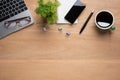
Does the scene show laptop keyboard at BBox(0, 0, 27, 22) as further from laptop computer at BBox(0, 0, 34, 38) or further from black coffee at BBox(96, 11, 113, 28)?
black coffee at BBox(96, 11, 113, 28)

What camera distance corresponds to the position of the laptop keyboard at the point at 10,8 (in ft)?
3.28

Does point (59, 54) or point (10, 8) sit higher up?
point (10, 8)

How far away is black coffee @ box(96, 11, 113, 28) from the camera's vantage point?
100 cm

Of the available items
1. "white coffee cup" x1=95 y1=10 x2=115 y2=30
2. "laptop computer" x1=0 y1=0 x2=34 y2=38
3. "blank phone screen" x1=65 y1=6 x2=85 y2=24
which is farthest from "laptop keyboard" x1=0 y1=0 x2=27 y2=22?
"white coffee cup" x1=95 y1=10 x2=115 y2=30

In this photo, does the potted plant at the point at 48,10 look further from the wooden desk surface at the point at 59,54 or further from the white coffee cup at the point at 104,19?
the white coffee cup at the point at 104,19

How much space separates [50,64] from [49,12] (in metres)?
0.20

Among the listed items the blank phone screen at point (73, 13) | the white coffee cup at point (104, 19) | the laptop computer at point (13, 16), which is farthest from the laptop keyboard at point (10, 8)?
the white coffee cup at point (104, 19)

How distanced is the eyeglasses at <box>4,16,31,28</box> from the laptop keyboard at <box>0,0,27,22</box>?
2 cm

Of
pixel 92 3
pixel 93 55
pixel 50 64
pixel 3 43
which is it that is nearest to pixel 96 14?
pixel 92 3

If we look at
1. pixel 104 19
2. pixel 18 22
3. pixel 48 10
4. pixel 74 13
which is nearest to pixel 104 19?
pixel 104 19

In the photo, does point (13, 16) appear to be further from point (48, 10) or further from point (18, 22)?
point (48, 10)

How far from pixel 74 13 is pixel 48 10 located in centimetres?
12

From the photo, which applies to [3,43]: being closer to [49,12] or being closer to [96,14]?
[49,12]

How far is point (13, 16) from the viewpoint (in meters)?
1.01
